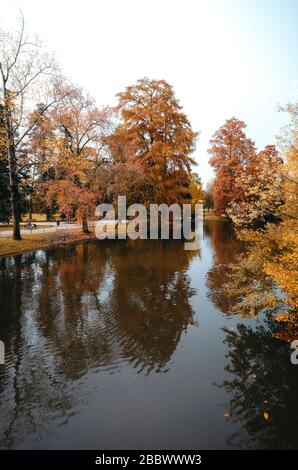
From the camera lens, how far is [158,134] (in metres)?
37.7

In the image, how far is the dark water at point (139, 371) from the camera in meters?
5.32

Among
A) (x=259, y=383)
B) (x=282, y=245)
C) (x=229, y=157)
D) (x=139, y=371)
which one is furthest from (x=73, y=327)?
(x=229, y=157)

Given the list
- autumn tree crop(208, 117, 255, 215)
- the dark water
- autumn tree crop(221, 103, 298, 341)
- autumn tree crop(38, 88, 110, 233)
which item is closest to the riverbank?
autumn tree crop(38, 88, 110, 233)

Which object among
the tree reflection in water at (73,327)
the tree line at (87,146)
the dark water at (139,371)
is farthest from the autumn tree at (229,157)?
the dark water at (139,371)

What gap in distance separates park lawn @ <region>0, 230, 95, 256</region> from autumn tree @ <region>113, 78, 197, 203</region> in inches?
433

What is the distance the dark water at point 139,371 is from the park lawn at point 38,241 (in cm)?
926

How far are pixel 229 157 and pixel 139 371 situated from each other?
47.5 meters

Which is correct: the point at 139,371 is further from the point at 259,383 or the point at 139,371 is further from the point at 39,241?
the point at 39,241

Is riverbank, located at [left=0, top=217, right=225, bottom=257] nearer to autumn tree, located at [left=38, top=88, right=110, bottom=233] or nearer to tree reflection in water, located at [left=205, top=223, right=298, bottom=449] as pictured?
autumn tree, located at [left=38, top=88, right=110, bottom=233]

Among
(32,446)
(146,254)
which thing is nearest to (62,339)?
(32,446)

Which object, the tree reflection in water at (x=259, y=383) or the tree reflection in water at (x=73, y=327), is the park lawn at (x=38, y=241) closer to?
the tree reflection in water at (x=73, y=327)

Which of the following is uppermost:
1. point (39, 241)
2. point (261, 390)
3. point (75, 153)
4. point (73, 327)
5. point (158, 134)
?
point (158, 134)

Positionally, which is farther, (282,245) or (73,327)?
(73,327)

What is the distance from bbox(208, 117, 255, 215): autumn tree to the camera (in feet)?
157
